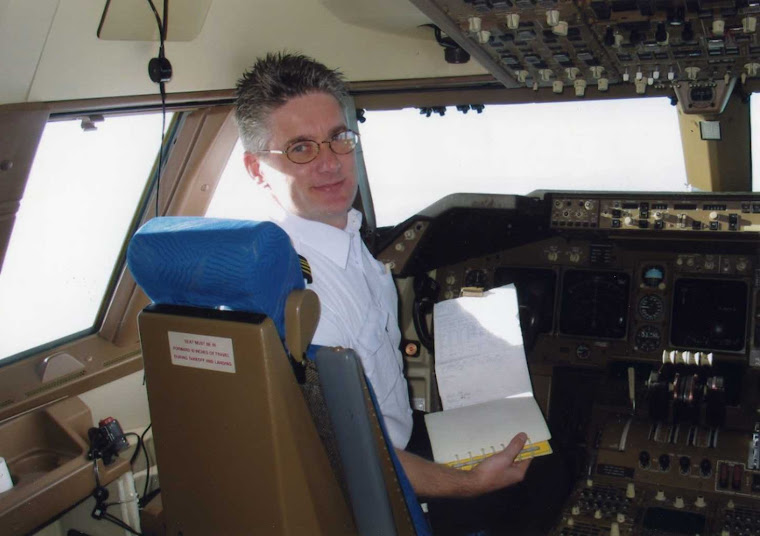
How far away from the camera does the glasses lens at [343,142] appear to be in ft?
6.08

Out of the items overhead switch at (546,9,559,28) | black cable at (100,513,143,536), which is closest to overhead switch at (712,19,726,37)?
overhead switch at (546,9,559,28)

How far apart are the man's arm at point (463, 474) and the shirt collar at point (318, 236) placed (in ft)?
1.64

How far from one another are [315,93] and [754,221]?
1614 millimetres

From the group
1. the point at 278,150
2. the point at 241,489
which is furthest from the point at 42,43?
the point at 241,489

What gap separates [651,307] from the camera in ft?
9.59

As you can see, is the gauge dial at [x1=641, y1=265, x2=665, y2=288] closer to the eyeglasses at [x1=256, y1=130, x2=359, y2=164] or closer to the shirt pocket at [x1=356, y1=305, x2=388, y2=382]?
the shirt pocket at [x1=356, y1=305, x2=388, y2=382]

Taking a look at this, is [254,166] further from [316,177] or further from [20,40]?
[20,40]

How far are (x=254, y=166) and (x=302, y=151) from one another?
151 millimetres

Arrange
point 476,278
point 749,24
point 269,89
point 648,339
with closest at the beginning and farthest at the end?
point 749,24 → point 269,89 → point 648,339 → point 476,278

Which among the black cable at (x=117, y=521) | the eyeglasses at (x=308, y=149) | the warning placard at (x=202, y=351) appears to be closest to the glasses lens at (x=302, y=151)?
the eyeglasses at (x=308, y=149)

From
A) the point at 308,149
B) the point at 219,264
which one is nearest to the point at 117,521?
the point at 308,149

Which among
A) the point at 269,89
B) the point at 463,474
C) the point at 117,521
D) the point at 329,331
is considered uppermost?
the point at 269,89

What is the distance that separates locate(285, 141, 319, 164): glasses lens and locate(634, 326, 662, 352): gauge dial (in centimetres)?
170

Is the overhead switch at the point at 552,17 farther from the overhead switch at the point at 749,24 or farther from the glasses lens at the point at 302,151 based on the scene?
the glasses lens at the point at 302,151
